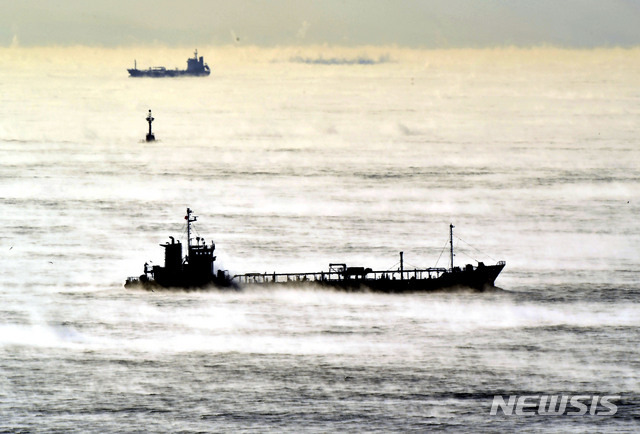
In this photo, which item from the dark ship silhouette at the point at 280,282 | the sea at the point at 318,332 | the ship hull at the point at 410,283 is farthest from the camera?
the ship hull at the point at 410,283

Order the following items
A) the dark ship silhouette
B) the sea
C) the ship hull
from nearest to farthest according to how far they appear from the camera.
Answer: the sea → the dark ship silhouette → the ship hull

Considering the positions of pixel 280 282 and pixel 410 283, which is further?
pixel 280 282

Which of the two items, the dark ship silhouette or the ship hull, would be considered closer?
the dark ship silhouette

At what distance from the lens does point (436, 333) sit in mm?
99688

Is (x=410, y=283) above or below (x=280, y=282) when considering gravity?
below

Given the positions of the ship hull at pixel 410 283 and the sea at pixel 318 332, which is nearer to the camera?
the sea at pixel 318 332

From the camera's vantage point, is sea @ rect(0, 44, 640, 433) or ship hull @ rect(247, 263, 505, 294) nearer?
sea @ rect(0, 44, 640, 433)

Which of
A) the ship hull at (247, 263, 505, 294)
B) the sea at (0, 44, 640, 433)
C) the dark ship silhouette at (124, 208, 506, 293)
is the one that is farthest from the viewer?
the ship hull at (247, 263, 505, 294)

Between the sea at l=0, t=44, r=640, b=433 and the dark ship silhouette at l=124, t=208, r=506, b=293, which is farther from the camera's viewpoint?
the dark ship silhouette at l=124, t=208, r=506, b=293

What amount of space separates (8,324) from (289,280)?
28.3 m

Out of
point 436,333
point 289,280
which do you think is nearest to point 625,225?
point 289,280

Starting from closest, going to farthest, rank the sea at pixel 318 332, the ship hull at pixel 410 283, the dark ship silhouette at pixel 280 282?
the sea at pixel 318 332
the dark ship silhouette at pixel 280 282
the ship hull at pixel 410 283

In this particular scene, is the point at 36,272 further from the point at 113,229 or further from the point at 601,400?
the point at 601,400

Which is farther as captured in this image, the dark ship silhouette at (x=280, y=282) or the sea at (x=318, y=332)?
the dark ship silhouette at (x=280, y=282)
